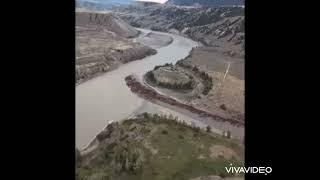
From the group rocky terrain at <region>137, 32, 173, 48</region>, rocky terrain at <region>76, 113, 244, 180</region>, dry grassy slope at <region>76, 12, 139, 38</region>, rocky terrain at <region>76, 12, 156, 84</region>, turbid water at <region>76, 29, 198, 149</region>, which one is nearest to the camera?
rocky terrain at <region>76, 113, 244, 180</region>

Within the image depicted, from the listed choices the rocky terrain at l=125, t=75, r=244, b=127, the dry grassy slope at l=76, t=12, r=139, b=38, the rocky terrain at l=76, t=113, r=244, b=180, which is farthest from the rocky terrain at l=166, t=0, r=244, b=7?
the rocky terrain at l=76, t=113, r=244, b=180

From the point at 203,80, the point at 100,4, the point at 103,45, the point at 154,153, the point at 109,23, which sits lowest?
the point at 154,153

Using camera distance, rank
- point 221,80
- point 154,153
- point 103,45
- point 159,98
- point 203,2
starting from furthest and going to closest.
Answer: point 203,2 < point 103,45 < point 221,80 < point 159,98 < point 154,153

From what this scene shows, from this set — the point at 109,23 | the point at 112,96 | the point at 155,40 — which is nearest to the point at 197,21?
the point at 155,40

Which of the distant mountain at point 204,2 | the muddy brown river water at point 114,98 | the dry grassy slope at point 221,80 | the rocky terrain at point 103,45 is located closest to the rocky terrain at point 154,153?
the muddy brown river water at point 114,98

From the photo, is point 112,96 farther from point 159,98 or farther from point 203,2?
point 203,2

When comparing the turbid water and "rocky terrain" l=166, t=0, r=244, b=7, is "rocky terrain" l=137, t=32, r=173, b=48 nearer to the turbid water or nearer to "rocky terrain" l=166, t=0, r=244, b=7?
the turbid water
